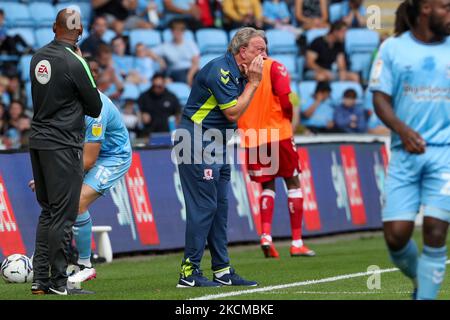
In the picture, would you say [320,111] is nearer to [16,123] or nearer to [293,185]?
[16,123]

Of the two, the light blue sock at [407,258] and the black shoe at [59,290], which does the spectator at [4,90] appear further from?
the light blue sock at [407,258]

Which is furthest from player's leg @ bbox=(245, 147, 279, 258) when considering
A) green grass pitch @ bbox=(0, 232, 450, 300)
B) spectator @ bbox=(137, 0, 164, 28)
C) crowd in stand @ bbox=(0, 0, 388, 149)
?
spectator @ bbox=(137, 0, 164, 28)

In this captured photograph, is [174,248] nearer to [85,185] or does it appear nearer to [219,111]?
[85,185]

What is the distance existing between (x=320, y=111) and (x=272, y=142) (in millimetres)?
7751

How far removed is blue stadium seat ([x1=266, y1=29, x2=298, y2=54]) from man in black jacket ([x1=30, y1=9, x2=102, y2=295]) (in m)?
14.7

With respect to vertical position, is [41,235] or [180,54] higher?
[180,54]

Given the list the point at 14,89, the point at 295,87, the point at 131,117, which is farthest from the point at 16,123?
the point at 295,87

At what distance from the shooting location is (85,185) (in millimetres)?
11906

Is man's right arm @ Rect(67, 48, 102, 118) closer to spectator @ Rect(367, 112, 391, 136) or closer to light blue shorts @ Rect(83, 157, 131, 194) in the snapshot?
light blue shorts @ Rect(83, 157, 131, 194)

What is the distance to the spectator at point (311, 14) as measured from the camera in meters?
25.6

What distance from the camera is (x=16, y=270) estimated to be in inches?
462

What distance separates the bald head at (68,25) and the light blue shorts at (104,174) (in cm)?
223

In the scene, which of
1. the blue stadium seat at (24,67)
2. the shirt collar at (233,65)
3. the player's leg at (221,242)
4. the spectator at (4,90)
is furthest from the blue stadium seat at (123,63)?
the shirt collar at (233,65)
